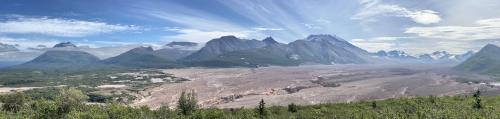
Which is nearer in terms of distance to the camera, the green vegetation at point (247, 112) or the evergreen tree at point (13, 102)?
the green vegetation at point (247, 112)

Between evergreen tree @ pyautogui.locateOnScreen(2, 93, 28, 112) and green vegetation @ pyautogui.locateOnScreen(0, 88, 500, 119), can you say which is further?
evergreen tree @ pyautogui.locateOnScreen(2, 93, 28, 112)

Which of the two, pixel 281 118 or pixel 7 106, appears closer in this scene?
pixel 281 118

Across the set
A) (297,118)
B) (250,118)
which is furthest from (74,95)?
(297,118)

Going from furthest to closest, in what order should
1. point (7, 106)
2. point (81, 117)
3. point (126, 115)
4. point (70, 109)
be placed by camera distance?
point (7, 106) → point (70, 109) → point (126, 115) → point (81, 117)

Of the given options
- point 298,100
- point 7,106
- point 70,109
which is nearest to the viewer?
point 70,109

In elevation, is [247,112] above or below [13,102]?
below

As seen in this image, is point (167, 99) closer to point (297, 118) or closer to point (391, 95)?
point (391, 95)

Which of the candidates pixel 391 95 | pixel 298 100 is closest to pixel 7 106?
pixel 298 100

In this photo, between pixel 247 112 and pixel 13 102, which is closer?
pixel 247 112

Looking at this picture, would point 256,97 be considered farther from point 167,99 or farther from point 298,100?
point 167,99
